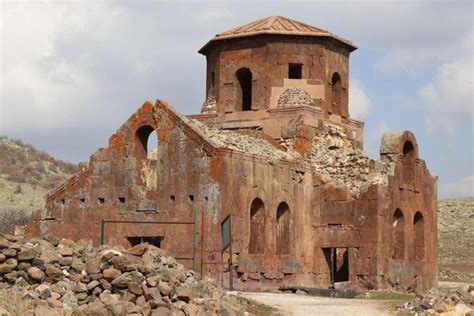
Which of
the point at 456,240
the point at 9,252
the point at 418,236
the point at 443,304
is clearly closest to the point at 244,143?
the point at 418,236

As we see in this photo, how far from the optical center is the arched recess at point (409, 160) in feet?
82.7

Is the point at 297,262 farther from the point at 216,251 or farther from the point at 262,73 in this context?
the point at 262,73

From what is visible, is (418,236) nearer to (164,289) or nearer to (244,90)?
(244,90)

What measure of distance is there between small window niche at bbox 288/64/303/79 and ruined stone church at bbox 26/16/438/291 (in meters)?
0.10

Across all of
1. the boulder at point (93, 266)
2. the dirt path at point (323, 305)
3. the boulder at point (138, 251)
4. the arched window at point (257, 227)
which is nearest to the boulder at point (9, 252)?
the boulder at point (93, 266)

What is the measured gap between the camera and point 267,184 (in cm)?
2194

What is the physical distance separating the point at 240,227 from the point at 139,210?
9.48ft

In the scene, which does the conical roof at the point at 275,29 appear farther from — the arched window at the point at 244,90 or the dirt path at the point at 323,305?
the dirt path at the point at 323,305

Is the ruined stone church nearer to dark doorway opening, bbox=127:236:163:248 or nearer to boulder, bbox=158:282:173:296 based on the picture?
dark doorway opening, bbox=127:236:163:248

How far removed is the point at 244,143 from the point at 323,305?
23.4 feet

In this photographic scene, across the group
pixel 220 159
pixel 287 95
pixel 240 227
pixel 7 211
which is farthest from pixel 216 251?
pixel 7 211

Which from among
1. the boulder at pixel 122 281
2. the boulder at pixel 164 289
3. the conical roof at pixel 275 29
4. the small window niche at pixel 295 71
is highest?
the conical roof at pixel 275 29

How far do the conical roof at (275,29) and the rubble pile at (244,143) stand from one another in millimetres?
3482

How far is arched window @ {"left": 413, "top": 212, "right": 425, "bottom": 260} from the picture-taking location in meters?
25.9
